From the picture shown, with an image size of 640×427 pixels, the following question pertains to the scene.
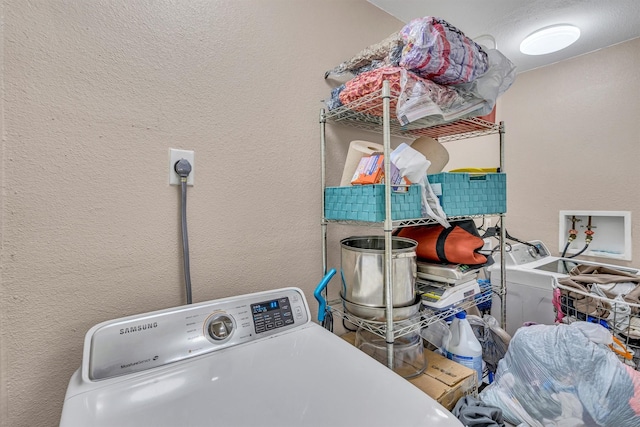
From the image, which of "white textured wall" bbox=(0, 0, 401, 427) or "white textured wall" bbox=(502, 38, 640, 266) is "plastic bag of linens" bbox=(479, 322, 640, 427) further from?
"white textured wall" bbox=(502, 38, 640, 266)

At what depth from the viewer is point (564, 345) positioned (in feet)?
3.38

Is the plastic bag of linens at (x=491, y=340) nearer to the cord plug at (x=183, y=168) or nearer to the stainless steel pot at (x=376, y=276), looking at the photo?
the stainless steel pot at (x=376, y=276)

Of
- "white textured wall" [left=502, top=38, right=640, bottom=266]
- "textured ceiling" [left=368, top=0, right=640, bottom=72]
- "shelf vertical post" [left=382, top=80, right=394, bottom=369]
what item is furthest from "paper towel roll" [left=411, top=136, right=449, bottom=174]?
"white textured wall" [left=502, top=38, right=640, bottom=266]

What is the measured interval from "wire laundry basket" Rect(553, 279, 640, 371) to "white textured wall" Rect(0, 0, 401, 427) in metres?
1.17

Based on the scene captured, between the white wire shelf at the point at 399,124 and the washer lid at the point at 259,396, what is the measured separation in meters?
0.84

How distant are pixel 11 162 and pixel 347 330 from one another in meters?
1.28

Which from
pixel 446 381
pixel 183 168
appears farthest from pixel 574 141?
pixel 183 168

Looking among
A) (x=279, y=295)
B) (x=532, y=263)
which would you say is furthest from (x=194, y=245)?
(x=532, y=263)

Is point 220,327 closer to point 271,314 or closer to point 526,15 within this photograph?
point 271,314

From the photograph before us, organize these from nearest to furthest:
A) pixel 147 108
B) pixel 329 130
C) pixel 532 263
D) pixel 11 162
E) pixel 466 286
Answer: pixel 11 162 → pixel 147 108 → pixel 466 286 → pixel 329 130 → pixel 532 263

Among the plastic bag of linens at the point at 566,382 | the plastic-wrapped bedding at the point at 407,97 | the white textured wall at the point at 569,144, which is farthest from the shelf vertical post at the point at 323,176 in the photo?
the white textured wall at the point at 569,144

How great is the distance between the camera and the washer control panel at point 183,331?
63 centimetres

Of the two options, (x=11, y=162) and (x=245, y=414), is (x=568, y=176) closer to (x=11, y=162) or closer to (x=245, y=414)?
(x=245, y=414)

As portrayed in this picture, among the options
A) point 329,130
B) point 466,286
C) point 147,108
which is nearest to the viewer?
point 147,108
